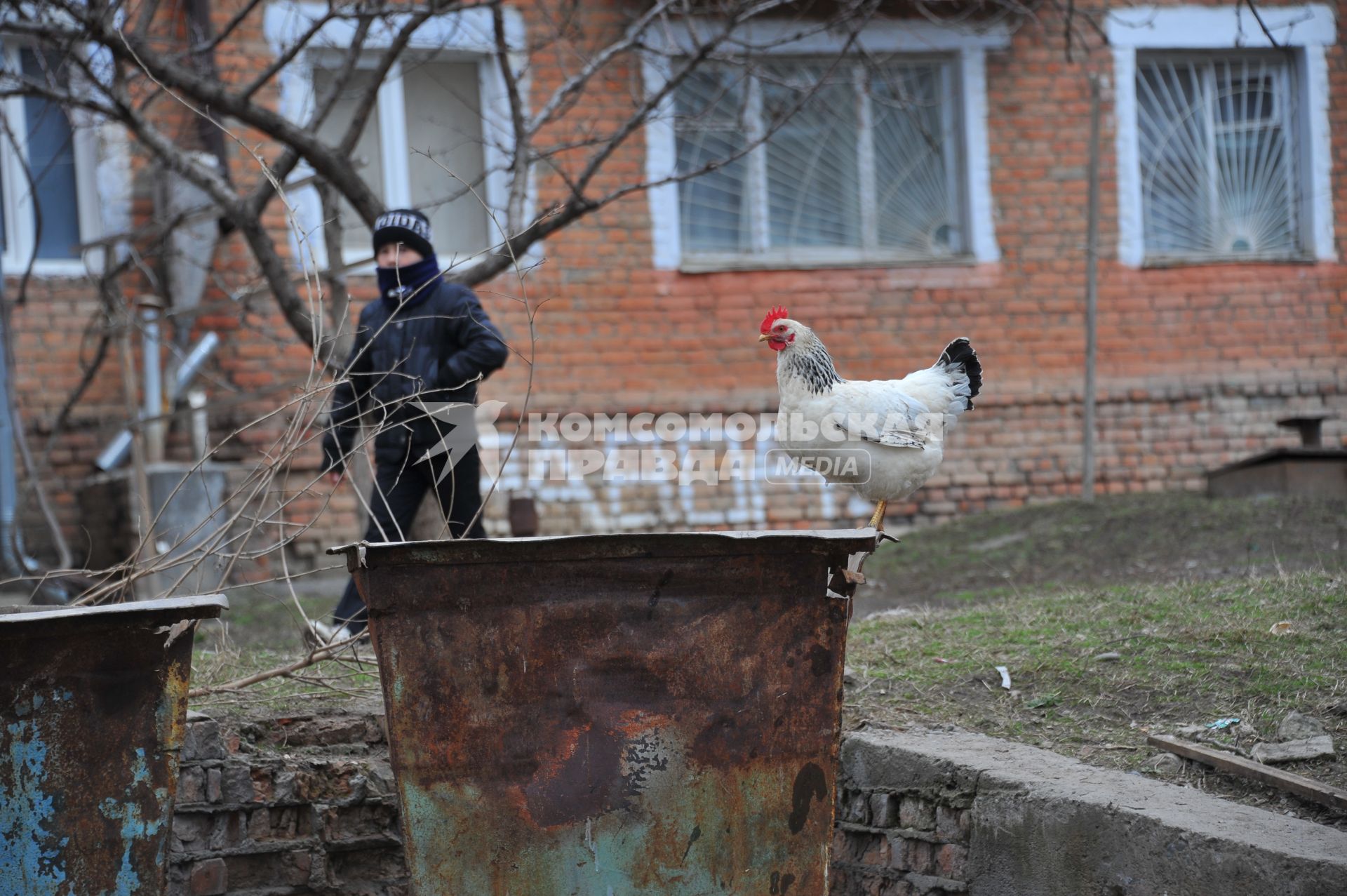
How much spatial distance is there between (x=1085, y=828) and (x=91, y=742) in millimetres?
2193

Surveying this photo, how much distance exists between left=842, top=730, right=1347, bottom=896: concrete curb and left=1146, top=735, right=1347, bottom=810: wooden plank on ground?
0.19 m

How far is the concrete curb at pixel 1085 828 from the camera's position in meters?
2.55

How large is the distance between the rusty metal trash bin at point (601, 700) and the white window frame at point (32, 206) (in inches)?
251

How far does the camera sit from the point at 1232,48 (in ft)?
31.4

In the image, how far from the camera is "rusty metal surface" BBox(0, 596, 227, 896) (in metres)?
2.53

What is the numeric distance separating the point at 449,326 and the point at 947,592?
3.05m

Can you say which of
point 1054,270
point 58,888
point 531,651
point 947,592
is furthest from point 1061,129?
point 58,888

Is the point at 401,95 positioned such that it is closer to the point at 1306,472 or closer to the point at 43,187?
the point at 43,187

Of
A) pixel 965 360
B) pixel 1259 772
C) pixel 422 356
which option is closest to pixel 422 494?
pixel 422 356

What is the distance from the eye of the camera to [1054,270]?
925 cm

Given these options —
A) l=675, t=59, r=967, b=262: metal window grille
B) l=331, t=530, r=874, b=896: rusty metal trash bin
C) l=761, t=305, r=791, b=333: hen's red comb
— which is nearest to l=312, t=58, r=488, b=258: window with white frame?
l=675, t=59, r=967, b=262: metal window grille

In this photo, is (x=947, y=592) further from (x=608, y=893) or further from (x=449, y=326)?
(x=608, y=893)

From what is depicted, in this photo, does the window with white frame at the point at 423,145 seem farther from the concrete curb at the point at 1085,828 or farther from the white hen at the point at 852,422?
the concrete curb at the point at 1085,828

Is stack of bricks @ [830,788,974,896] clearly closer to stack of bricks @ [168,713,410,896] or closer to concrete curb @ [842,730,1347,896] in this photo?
concrete curb @ [842,730,1347,896]
